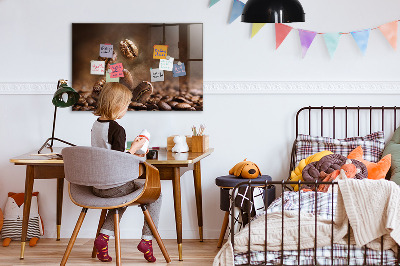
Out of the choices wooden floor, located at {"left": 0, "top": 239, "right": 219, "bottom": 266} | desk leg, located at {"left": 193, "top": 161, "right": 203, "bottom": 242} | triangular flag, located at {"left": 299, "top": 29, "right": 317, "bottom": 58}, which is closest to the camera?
wooden floor, located at {"left": 0, "top": 239, "right": 219, "bottom": 266}

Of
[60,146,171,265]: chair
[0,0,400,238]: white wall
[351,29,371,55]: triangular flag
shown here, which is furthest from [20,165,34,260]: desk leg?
[351,29,371,55]: triangular flag

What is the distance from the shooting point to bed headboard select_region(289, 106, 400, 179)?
4.46 metres

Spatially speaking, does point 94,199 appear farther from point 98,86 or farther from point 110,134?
point 98,86

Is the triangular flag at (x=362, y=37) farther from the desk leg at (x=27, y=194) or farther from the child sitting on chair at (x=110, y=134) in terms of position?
the desk leg at (x=27, y=194)

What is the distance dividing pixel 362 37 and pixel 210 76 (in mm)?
1114

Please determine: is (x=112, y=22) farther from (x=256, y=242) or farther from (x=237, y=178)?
(x=256, y=242)

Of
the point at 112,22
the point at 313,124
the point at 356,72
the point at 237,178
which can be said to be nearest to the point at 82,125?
the point at 112,22

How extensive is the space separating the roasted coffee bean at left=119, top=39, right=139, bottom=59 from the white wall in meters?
0.18

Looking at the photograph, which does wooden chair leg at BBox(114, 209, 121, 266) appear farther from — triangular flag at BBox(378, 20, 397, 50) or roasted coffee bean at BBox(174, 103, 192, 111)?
triangular flag at BBox(378, 20, 397, 50)

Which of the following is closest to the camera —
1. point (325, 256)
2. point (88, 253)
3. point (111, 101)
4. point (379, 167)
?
point (325, 256)

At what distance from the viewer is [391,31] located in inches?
173

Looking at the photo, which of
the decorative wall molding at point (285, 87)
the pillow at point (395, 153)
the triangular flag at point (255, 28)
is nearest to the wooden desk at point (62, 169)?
the decorative wall molding at point (285, 87)

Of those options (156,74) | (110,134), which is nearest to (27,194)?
(110,134)

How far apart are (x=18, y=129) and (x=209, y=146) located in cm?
141
